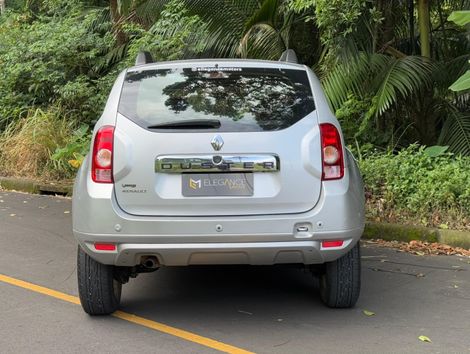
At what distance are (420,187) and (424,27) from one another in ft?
9.38

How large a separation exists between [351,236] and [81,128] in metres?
9.13

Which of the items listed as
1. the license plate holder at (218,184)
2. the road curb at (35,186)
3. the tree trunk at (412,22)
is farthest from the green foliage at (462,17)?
the road curb at (35,186)

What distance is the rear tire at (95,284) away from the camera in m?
4.30

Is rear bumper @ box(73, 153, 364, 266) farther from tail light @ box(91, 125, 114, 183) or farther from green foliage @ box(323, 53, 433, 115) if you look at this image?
green foliage @ box(323, 53, 433, 115)

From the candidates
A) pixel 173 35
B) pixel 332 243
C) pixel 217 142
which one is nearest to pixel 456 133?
pixel 173 35

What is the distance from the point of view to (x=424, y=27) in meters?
8.82

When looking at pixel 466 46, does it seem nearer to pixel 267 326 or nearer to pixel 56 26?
pixel 267 326

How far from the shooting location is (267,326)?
4340 millimetres

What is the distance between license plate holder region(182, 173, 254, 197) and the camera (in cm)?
400

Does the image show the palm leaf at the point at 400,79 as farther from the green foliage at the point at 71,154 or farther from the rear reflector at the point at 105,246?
the green foliage at the point at 71,154

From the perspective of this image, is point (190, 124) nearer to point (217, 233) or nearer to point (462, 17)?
point (217, 233)

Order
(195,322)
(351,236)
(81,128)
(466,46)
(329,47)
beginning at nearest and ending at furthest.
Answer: (351,236), (195,322), (329,47), (466,46), (81,128)

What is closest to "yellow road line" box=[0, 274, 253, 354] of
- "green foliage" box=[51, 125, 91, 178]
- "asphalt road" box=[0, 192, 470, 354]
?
"asphalt road" box=[0, 192, 470, 354]

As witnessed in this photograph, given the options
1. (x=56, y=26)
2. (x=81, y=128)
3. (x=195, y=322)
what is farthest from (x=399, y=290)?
(x=56, y=26)
